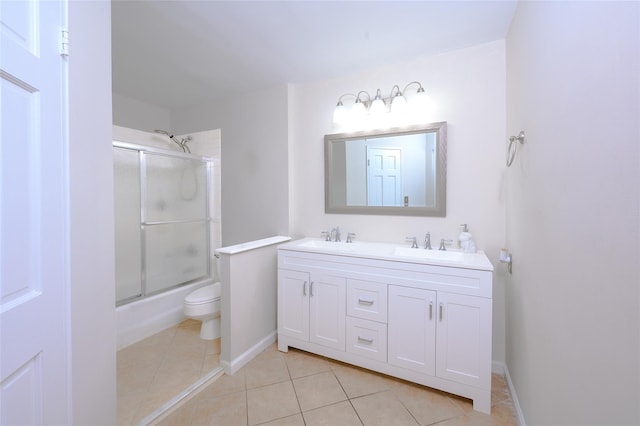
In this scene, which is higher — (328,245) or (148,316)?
(328,245)

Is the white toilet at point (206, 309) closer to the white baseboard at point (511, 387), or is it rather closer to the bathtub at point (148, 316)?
the bathtub at point (148, 316)

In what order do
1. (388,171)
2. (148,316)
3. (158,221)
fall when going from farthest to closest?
1. (158,221)
2. (148,316)
3. (388,171)

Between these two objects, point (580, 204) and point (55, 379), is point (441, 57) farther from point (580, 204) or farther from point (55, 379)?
point (55, 379)

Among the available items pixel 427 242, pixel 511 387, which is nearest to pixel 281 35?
pixel 427 242

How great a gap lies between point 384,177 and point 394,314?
1086 millimetres

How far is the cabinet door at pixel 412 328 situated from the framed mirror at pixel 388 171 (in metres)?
0.70

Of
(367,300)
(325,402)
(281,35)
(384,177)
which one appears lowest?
(325,402)

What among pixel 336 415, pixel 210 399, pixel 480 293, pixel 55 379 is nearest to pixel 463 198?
pixel 480 293

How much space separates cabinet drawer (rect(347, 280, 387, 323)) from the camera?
1.82 meters

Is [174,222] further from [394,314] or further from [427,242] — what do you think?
[427,242]

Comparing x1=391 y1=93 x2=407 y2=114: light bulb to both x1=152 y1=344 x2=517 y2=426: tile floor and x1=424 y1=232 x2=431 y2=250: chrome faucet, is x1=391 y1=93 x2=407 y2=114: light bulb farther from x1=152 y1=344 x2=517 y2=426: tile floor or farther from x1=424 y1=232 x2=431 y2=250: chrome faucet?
x1=152 y1=344 x2=517 y2=426: tile floor

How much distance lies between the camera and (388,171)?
2.26m

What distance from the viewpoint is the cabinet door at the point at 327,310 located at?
1966 millimetres

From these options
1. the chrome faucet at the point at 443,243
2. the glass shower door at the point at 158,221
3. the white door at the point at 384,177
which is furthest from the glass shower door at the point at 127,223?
the chrome faucet at the point at 443,243
